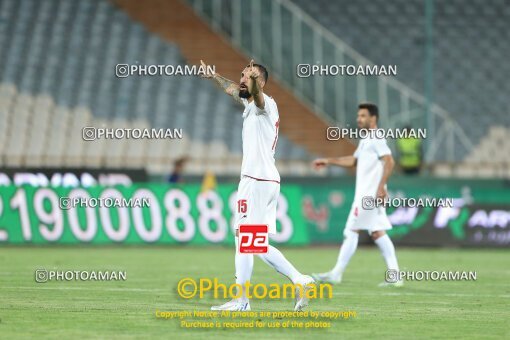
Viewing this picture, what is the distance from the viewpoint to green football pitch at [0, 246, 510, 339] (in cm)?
917

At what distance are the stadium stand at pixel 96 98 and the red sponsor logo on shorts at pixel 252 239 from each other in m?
15.5

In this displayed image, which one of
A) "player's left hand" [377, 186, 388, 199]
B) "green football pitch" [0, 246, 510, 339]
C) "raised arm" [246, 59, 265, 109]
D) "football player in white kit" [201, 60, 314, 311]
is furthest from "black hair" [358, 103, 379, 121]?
"raised arm" [246, 59, 265, 109]

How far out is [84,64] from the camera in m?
29.8

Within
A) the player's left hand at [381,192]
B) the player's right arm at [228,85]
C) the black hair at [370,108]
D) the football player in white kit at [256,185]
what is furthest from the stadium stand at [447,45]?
the football player in white kit at [256,185]

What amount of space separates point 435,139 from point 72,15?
10371 mm

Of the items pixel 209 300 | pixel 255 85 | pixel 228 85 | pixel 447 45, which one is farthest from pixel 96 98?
pixel 255 85

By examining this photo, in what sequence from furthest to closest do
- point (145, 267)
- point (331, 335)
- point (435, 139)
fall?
point (435, 139), point (145, 267), point (331, 335)

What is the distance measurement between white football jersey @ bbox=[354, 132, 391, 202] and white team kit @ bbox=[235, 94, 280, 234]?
4.31 metres

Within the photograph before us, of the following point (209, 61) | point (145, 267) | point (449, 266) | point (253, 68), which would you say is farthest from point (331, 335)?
point (209, 61)

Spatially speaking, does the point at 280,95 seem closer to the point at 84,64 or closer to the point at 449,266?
the point at 84,64

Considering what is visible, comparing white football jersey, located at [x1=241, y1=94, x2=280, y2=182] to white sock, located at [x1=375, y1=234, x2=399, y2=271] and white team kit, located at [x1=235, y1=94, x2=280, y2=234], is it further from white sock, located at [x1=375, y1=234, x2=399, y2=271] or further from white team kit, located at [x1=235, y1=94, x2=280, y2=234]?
white sock, located at [x1=375, y1=234, x2=399, y2=271]

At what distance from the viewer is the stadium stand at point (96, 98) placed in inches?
1081

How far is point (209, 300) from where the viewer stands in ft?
38.7

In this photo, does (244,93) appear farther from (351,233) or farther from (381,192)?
(351,233)
